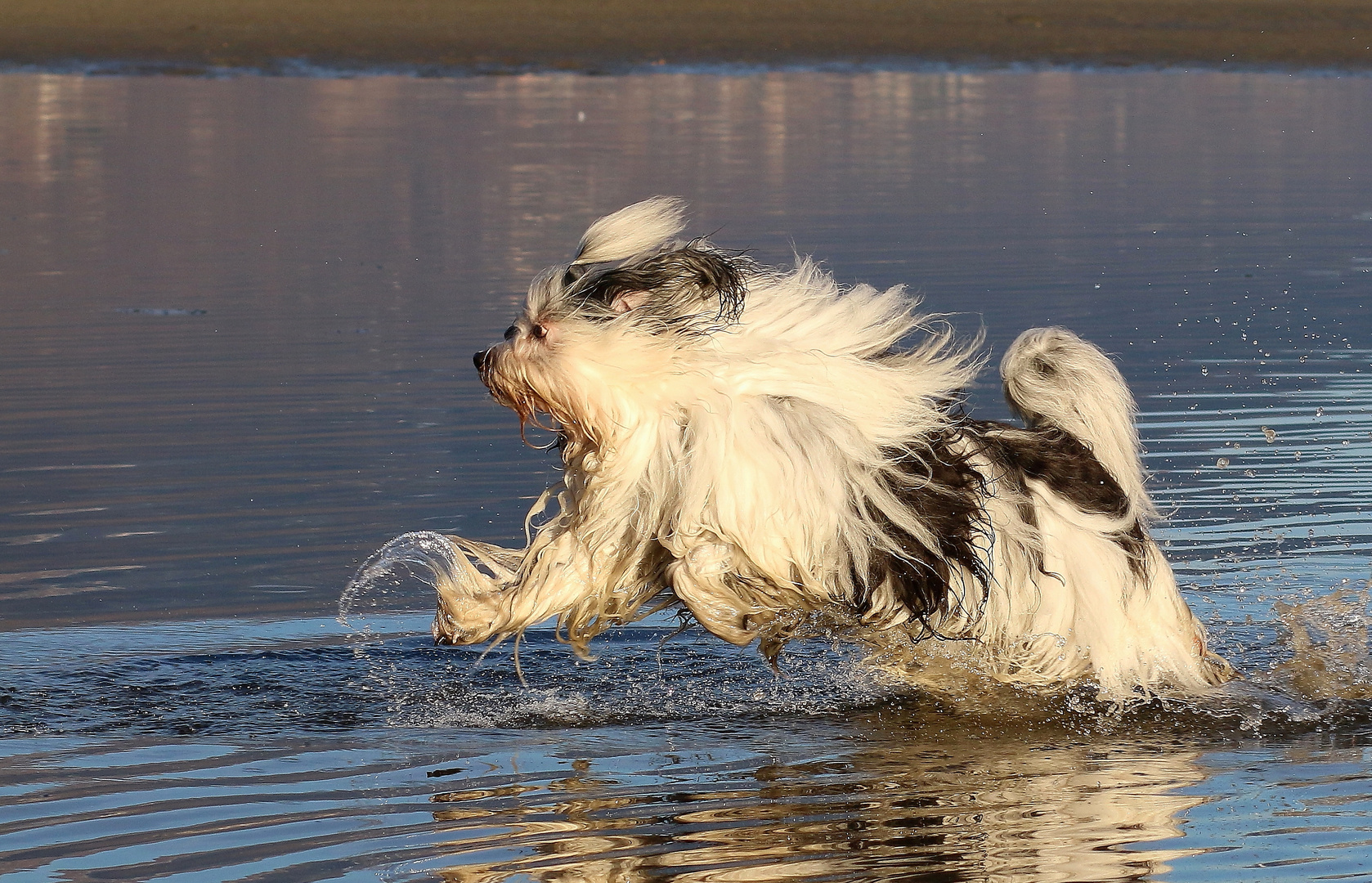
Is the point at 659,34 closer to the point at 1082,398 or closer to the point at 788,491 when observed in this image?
the point at 1082,398

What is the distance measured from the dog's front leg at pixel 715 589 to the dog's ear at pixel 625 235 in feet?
2.48

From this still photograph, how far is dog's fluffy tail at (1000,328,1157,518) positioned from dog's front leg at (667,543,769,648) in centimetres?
105

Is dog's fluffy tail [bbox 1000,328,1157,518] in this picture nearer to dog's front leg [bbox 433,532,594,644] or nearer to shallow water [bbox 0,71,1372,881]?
shallow water [bbox 0,71,1372,881]

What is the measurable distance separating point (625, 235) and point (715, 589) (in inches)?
35.7

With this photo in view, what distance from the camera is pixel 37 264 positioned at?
13.5m

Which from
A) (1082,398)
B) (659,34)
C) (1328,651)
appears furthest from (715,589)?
(659,34)

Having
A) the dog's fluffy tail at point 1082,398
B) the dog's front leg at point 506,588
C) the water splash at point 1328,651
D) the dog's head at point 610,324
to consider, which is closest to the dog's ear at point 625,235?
the dog's head at point 610,324

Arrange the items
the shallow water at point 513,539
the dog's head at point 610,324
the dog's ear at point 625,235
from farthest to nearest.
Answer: the dog's ear at point 625,235 → the dog's head at point 610,324 → the shallow water at point 513,539

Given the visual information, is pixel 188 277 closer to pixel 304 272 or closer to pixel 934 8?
pixel 304 272

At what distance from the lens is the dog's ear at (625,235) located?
4938 mm

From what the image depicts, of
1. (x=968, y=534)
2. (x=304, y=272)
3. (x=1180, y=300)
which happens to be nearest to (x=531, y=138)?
(x=304, y=272)

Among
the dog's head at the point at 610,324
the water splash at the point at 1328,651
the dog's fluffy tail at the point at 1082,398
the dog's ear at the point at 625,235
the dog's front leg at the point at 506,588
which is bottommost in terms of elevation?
the water splash at the point at 1328,651

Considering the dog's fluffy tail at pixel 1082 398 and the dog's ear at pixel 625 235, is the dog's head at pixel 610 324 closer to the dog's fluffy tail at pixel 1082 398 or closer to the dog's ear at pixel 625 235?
the dog's ear at pixel 625 235

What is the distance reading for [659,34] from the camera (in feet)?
107
